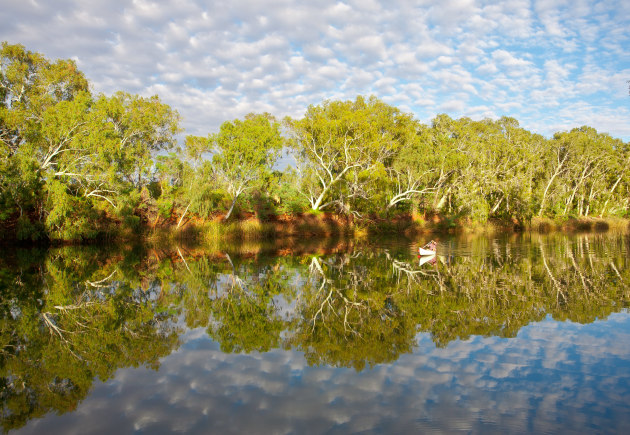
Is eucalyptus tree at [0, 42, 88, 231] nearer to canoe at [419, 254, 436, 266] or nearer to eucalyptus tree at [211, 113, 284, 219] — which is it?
eucalyptus tree at [211, 113, 284, 219]

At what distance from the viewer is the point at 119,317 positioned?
9719 millimetres

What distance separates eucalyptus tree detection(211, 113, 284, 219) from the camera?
33.7 metres

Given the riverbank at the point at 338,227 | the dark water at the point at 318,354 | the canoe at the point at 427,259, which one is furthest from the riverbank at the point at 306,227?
the dark water at the point at 318,354

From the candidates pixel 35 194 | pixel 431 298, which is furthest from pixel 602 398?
pixel 35 194

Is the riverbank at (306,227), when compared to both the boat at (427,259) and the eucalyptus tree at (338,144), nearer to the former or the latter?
the eucalyptus tree at (338,144)

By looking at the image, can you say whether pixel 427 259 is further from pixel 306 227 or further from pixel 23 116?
pixel 23 116

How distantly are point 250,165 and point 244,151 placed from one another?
4.22ft

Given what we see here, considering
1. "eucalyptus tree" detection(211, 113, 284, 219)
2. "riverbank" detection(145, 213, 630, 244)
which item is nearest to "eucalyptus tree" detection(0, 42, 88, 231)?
"riverbank" detection(145, 213, 630, 244)

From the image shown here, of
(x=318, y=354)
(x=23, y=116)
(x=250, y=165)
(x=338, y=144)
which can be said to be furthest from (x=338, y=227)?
(x=318, y=354)

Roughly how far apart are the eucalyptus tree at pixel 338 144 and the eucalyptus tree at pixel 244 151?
4.75 metres

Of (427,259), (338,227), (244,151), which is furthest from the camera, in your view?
(338,227)

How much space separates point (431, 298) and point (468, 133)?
40.9m

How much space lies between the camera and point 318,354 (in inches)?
288

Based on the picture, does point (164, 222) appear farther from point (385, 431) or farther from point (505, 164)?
point (505, 164)
